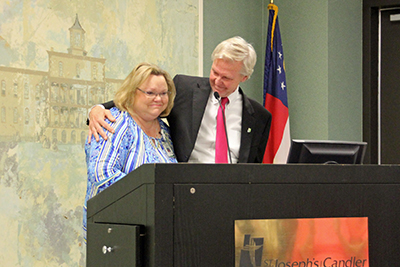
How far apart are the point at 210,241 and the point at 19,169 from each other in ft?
6.66

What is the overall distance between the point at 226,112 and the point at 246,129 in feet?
0.48

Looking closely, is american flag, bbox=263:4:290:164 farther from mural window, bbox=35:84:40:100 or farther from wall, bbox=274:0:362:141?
mural window, bbox=35:84:40:100

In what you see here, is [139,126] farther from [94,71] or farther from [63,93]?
[94,71]

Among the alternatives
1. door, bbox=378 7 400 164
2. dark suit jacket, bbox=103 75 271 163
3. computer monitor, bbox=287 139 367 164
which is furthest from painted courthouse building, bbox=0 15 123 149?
door, bbox=378 7 400 164

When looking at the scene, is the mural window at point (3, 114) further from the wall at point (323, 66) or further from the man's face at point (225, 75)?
the wall at point (323, 66)

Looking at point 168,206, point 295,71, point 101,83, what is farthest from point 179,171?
point 295,71

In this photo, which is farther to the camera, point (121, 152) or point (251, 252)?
point (121, 152)

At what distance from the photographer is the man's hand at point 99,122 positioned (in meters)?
1.92

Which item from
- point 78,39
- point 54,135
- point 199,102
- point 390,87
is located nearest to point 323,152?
point 199,102

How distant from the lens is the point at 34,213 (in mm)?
2895

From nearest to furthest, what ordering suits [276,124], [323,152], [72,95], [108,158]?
1. [323,152]
2. [108,158]
3. [72,95]
4. [276,124]

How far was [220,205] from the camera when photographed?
3.68ft

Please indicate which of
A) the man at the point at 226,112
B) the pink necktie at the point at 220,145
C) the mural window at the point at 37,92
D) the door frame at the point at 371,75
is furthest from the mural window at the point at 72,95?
the door frame at the point at 371,75

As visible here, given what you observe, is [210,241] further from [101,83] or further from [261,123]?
[101,83]
